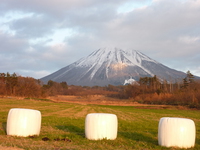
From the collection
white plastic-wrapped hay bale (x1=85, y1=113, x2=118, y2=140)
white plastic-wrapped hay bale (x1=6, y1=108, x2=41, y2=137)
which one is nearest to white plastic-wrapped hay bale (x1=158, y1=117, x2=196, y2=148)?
white plastic-wrapped hay bale (x1=85, y1=113, x2=118, y2=140)

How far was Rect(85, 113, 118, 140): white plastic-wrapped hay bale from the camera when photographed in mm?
9750

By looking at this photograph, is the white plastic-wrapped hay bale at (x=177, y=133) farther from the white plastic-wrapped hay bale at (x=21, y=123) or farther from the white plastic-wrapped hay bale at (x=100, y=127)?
the white plastic-wrapped hay bale at (x=21, y=123)

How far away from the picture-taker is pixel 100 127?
975cm

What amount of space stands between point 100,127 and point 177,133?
284 centimetres

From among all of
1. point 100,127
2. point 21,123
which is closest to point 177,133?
point 100,127

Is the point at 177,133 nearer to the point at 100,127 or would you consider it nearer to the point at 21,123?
the point at 100,127

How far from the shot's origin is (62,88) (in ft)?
438

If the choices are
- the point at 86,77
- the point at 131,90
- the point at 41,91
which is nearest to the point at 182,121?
the point at 41,91

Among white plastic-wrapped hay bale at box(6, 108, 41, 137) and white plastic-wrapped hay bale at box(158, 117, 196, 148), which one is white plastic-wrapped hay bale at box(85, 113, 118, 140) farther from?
white plastic-wrapped hay bale at box(6, 108, 41, 137)

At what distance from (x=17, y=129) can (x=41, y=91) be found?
62892 millimetres

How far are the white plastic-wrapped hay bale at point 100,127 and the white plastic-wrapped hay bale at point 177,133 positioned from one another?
1956 millimetres

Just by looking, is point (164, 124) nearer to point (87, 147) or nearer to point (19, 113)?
point (87, 147)

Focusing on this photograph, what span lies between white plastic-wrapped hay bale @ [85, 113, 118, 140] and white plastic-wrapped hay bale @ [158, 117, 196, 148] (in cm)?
196

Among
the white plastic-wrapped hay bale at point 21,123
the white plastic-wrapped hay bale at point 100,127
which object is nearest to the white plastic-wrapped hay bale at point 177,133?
the white plastic-wrapped hay bale at point 100,127
